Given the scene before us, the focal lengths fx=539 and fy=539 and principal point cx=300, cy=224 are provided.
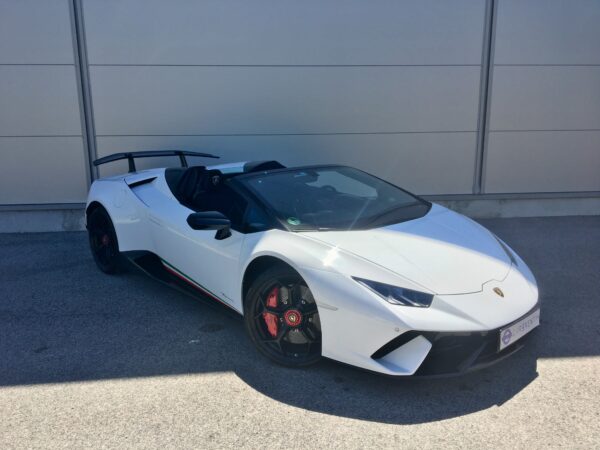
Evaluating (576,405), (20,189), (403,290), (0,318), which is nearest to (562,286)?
(576,405)

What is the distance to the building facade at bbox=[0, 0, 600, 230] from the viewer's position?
21.4 feet

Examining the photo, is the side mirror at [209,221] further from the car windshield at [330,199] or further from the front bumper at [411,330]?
the front bumper at [411,330]

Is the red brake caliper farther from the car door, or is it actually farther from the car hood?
the car hood

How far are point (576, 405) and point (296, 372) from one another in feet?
4.99

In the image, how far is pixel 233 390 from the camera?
10.0ft

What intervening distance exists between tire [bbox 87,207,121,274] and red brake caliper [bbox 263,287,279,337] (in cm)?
213

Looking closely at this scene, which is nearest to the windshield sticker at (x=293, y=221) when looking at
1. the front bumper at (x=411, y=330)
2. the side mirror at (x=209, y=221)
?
the side mirror at (x=209, y=221)

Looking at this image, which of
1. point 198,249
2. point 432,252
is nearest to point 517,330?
point 432,252

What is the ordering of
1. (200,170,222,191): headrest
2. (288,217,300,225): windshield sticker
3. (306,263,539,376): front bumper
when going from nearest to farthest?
(306,263,539,376): front bumper, (288,217,300,225): windshield sticker, (200,170,222,191): headrest

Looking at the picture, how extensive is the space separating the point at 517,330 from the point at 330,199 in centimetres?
155

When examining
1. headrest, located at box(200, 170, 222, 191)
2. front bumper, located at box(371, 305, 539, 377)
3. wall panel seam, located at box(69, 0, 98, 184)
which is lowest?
front bumper, located at box(371, 305, 539, 377)

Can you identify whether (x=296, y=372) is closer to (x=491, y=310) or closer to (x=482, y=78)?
(x=491, y=310)

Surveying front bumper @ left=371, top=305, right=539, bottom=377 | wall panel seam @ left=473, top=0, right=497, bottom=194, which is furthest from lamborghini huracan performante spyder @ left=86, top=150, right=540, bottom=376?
wall panel seam @ left=473, top=0, right=497, bottom=194

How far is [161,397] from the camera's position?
118 inches
